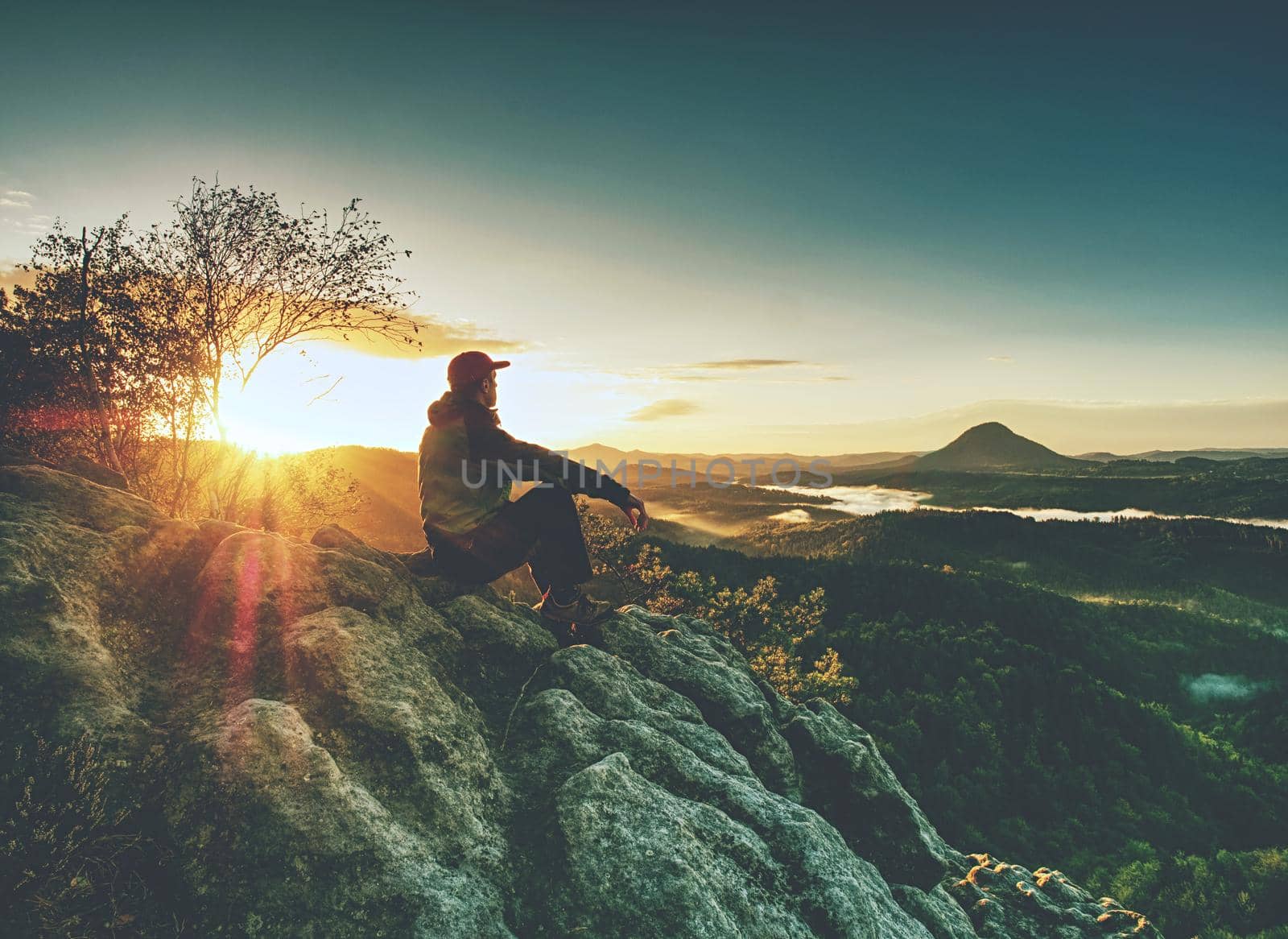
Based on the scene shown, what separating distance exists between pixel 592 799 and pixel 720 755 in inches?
132

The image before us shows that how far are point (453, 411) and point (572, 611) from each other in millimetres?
4231

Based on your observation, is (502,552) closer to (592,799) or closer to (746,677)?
(592,799)

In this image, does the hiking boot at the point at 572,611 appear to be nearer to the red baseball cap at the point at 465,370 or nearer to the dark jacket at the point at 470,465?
the dark jacket at the point at 470,465

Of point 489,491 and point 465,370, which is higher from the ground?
point 465,370

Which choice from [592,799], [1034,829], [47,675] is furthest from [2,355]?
[1034,829]

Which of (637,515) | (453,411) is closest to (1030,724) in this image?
(637,515)

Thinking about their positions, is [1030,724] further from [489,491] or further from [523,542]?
[489,491]

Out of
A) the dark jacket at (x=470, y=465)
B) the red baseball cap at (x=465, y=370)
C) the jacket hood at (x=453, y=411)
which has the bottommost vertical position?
the dark jacket at (x=470, y=465)

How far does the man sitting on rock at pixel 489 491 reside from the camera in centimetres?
861

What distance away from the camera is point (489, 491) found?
29.0 ft

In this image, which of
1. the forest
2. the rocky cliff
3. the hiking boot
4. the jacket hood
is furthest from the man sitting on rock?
the forest

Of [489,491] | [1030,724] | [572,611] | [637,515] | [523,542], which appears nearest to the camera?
[489,491]

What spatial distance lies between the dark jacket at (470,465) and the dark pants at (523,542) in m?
0.26

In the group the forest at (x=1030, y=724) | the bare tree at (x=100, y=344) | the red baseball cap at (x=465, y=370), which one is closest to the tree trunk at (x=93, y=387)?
the bare tree at (x=100, y=344)
